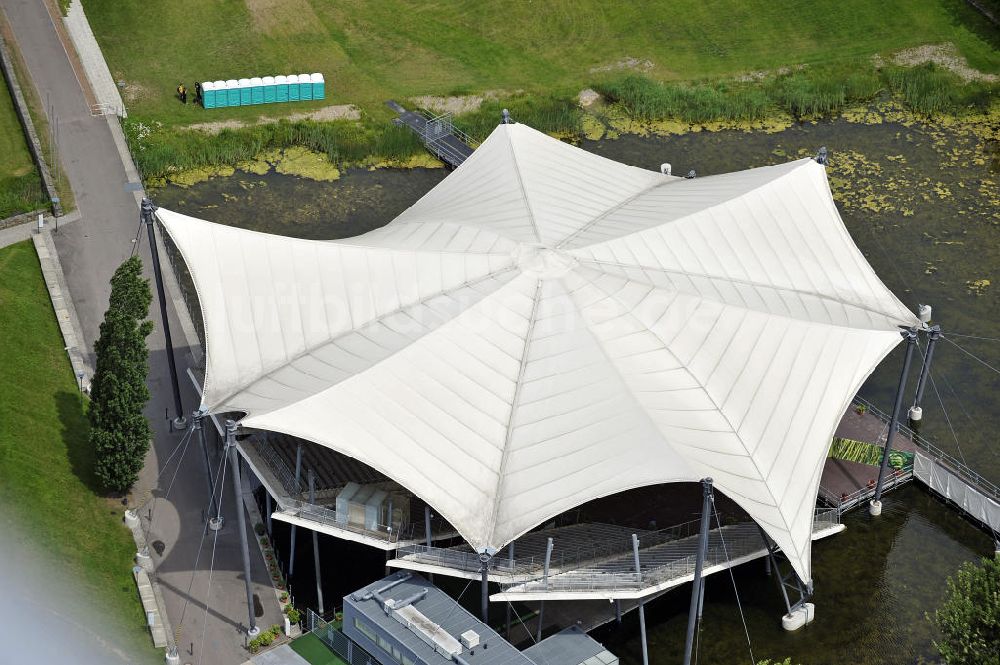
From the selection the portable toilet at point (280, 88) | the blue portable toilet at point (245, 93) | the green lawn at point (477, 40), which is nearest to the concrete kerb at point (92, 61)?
the green lawn at point (477, 40)

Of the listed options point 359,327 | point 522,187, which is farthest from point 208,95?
point 359,327

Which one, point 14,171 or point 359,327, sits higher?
point 14,171

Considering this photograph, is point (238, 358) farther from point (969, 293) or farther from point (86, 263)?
point (969, 293)

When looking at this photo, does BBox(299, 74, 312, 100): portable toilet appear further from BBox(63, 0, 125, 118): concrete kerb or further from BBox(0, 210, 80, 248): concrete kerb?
BBox(0, 210, 80, 248): concrete kerb

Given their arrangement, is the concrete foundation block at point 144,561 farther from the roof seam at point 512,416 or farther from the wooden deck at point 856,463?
the wooden deck at point 856,463

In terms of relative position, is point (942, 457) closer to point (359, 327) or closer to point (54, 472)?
point (359, 327)

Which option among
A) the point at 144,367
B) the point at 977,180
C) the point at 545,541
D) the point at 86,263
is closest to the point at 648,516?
the point at 545,541
